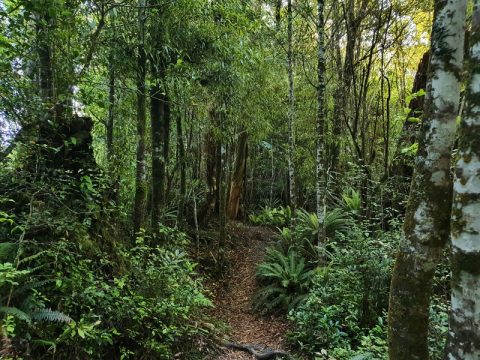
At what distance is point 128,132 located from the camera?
28.9 ft

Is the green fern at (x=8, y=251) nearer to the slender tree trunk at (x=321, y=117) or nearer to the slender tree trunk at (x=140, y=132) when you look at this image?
the slender tree trunk at (x=140, y=132)

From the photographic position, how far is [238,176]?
14.8m

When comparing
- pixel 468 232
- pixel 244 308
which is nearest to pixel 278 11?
pixel 244 308

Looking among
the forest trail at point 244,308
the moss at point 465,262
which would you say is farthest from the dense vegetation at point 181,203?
the forest trail at point 244,308

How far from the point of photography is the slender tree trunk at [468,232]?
1.73 meters

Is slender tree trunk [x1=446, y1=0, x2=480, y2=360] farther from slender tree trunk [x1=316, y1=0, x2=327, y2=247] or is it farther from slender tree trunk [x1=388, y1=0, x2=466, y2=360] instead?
slender tree trunk [x1=316, y1=0, x2=327, y2=247]

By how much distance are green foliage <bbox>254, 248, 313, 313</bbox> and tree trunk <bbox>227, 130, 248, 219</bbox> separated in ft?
22.3

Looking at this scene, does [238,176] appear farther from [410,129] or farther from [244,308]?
[410,129]

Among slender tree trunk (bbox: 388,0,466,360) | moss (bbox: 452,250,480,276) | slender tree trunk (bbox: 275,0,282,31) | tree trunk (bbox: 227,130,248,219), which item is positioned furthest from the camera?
tree trunk (bbox: 227,130,248,219)

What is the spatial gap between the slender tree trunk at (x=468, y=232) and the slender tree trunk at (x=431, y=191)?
1.54ft

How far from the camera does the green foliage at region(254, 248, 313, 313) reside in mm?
7270

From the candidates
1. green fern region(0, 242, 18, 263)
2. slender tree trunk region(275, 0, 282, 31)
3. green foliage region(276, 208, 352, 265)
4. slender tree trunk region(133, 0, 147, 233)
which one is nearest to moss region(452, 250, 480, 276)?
green fern region(0, 242, 18, 263)

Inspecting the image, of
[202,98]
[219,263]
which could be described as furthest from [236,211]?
[202,98]

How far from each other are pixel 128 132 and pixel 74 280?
5855mm
